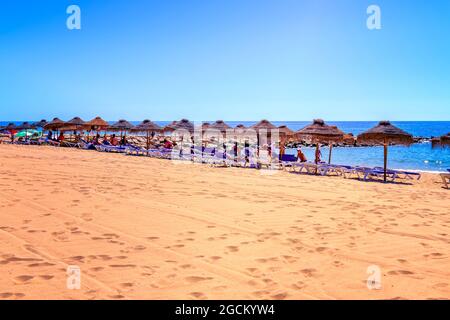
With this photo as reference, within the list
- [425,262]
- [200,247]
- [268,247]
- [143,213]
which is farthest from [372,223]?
[143,213]

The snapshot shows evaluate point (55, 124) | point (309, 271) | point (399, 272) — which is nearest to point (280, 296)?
point (309, 271)

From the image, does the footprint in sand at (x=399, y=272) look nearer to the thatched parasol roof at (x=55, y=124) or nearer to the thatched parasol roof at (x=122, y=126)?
the thatched parasol roof at (x=122, y=126)

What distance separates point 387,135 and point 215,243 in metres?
10.1

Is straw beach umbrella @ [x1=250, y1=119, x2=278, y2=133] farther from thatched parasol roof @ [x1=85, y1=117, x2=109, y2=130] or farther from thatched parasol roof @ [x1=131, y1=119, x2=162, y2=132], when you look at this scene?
thatched parasol roof @ [x1=85, y1=117, x2=109, y2=130]

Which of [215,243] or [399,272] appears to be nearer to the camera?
[399,272]

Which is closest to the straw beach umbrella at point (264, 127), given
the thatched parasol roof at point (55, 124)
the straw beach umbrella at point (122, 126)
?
the straw beach umbrella at point (122, 126)

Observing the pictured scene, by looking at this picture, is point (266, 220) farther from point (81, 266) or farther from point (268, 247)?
point (81, 266)

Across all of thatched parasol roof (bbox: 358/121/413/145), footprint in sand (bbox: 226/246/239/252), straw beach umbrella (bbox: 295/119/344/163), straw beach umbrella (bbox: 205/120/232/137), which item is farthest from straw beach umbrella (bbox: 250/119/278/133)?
footprint in sand (bbox: 226/246/239/252)

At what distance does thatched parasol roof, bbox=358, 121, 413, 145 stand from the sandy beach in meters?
4.63

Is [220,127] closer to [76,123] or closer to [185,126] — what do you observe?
[185,126]

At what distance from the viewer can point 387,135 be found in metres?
12.6

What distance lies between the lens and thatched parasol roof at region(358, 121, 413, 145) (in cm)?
1249

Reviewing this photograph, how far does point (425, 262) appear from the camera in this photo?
4.10 m
